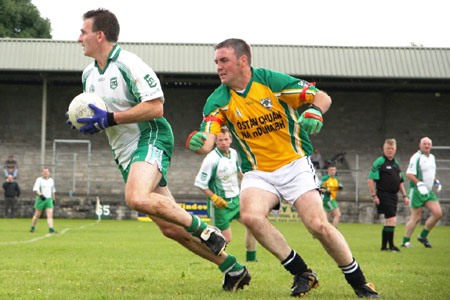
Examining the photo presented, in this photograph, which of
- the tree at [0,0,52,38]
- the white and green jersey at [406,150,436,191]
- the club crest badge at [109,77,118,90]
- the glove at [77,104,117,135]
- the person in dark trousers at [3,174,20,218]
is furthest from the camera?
the tree at [0,0,52,38]

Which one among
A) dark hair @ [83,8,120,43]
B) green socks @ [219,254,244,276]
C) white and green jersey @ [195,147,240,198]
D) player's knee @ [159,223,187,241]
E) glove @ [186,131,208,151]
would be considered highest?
dark hair @ [83,8,120,43]

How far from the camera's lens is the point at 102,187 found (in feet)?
105

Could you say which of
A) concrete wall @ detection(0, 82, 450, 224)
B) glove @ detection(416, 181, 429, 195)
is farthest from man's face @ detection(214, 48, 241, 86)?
concrete wall @ detection(0, 82, 450, 224)

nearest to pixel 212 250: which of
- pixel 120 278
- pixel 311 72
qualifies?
pixel 120 278

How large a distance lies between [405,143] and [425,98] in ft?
9.70

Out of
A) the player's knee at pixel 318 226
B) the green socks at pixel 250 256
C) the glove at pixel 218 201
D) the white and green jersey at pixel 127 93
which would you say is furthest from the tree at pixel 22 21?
the player's knee at pixel 318 226

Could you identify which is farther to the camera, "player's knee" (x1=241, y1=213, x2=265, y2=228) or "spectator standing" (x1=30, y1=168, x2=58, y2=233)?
"spectator standing" (x1=30, y1=168, x2=58, y2=233)

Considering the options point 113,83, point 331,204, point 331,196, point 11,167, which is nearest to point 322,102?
point 113,83

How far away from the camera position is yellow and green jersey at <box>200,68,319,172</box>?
5.88 meters

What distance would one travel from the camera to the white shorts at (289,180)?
5.79m

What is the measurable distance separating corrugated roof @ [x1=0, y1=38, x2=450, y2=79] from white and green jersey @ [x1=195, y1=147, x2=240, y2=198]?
2134 centimetres

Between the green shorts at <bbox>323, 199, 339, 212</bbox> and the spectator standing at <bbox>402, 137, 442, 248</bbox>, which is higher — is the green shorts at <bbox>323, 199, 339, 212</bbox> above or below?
below

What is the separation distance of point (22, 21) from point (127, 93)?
48.6 meters

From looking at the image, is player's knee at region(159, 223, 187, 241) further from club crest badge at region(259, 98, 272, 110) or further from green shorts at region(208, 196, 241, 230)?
green shorts at region(208, 196, 241, 230)
